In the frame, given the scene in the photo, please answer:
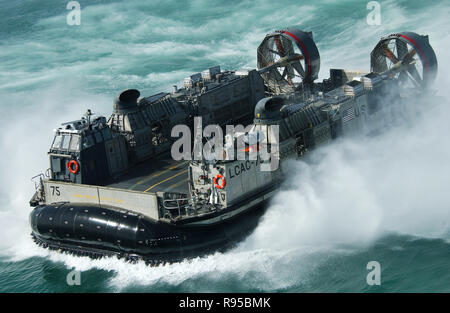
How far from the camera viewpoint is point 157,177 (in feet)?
79.4

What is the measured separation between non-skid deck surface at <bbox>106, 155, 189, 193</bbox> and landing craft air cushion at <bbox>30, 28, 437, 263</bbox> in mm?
45

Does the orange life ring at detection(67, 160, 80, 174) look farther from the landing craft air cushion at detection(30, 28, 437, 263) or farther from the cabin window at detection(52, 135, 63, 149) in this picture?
the cabin window at detection(52, 135, 63, 149)

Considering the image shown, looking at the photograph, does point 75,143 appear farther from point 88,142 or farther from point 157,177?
point 157,177

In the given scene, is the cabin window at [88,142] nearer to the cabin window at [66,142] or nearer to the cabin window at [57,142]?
the cabin window at [66,142]

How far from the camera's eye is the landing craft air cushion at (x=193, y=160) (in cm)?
2130

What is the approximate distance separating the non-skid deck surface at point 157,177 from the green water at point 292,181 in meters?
3.12

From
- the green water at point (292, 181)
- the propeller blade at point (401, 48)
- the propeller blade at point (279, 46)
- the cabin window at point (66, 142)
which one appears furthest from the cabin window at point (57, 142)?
the propeller blade at point (401, 48)

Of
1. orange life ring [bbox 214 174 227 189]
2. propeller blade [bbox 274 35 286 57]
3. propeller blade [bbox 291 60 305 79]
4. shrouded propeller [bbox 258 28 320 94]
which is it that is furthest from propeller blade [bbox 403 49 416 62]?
orange life ring [bbox 214 174 227 189]

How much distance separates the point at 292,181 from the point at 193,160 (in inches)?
165

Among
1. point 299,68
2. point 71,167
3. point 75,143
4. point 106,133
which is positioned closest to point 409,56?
point 299,68

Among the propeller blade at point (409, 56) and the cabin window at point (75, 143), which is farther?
the propeller blade at point (409, 56)

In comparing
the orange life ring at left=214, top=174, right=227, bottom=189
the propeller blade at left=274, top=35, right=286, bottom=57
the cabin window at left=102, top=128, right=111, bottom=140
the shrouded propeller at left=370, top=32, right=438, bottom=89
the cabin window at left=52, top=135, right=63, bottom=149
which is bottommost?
the orange life ring at left=214, top=174, right=227, bottom=189

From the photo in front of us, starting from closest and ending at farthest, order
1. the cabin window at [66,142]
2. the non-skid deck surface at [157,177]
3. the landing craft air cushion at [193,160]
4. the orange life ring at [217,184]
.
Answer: the orange life ring at [217,184] < the landing craft air cushion at [193,160] < the non-skid deck surface at [157,177] < the cabin window at [66,142]

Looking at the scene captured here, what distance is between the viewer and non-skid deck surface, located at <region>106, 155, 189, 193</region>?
23109 millimetres
